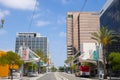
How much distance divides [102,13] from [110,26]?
13.8 meters

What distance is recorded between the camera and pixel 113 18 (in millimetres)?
90000

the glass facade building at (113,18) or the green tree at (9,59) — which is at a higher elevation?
the glass facade building at (113,18)

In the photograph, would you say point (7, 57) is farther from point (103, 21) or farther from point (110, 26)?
point (103, 21)

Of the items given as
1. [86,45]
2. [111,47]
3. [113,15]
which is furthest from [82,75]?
[86,45]

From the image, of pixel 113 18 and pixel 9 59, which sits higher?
pixel 113 18

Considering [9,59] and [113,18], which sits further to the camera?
[113,18]

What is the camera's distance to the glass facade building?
84725 millimetres

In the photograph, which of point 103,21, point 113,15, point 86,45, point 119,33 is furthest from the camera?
point 86,45

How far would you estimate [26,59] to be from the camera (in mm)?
93000

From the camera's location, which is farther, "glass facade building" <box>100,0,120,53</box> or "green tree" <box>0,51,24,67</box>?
"glass facade building" <box>100,0,120,53</box>

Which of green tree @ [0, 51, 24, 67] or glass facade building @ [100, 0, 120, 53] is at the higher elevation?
glass facade building @ [100, 0, 120, 53]

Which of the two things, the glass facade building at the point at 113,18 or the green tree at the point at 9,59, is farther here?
the glass facade building at the point at 113,18

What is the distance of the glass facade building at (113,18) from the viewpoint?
278 ft

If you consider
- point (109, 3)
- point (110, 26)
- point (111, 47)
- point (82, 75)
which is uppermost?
point (109, 3)
